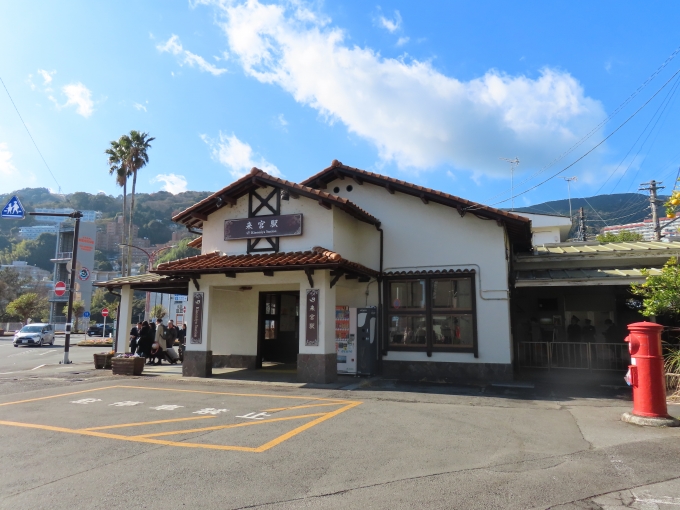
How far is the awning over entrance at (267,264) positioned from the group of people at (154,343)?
507cm

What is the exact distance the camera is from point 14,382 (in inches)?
509

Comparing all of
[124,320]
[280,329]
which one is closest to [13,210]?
[124,320]

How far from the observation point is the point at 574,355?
1452 centimetres

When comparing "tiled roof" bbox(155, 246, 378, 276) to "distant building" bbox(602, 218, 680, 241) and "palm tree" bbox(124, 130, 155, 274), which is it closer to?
"distant building" bbox(602, 218, 680, 241)

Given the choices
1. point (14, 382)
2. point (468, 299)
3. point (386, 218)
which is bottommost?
point (14, 382)

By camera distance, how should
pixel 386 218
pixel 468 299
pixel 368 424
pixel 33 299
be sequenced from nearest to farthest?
1. pixel 368 424
2. pixel 468 299
3. pixel 386 218
4. pixel 33 299

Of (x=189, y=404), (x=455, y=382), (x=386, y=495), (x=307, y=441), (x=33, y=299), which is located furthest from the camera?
(x=33, y=299)

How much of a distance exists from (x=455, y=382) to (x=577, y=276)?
5026 millimetres

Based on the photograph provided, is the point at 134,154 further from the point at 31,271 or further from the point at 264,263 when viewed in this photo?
the point at 31,271

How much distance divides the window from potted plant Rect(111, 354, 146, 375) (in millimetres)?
7783

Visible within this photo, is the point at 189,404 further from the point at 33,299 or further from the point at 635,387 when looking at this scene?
the point at 33,299

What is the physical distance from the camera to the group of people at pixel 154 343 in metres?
17.4

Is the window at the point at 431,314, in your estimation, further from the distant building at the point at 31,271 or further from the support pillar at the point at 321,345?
the distant building at the point at 31,271

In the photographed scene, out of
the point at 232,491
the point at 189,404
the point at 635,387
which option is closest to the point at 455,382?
the point at 635,387
